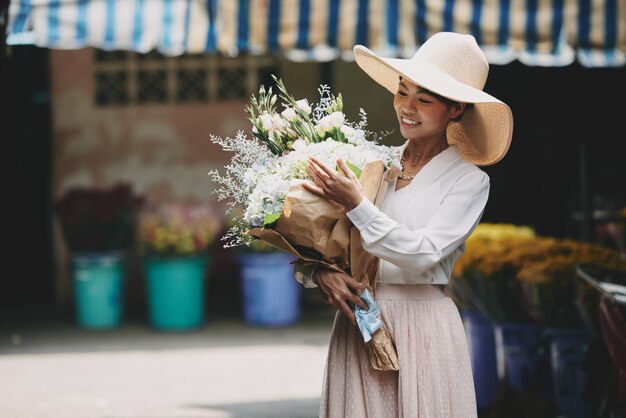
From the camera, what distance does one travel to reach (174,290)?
9656 millimetres

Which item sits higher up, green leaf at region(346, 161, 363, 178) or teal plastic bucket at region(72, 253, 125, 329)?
green leaf at region(346, 161, 363, 178)

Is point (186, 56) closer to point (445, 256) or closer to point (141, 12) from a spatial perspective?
point (141, 12)

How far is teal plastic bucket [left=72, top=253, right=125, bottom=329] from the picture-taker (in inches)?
382

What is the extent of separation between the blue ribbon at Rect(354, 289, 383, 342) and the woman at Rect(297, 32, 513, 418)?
1.0 inches

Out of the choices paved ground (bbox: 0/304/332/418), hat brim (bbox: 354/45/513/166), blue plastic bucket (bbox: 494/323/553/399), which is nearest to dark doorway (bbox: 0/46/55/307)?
paved ground (bbox: 0/304/332/418)

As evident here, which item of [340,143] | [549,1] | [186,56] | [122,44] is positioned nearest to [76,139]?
[186,56]

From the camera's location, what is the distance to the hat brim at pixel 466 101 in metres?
3.19

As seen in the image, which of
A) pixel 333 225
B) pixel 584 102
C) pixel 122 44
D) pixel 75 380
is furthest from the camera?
pixel 584 102

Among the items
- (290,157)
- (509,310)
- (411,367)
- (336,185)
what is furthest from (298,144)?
(509,310)

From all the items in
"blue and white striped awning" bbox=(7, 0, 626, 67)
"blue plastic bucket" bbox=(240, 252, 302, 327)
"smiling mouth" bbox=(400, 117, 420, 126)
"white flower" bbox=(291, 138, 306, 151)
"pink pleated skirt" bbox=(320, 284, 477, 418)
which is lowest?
"blue plastic bucket" bbox=(240, 252, 302, 327)

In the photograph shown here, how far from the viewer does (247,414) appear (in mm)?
6438

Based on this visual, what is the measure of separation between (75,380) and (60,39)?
9.27 feet

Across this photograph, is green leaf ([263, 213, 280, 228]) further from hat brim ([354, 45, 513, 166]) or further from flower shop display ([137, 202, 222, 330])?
flower shop display ([137, 202, 222, 330])

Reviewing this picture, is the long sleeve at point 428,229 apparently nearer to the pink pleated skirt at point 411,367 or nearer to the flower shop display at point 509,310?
the pink pleated skirt at point 411,367
